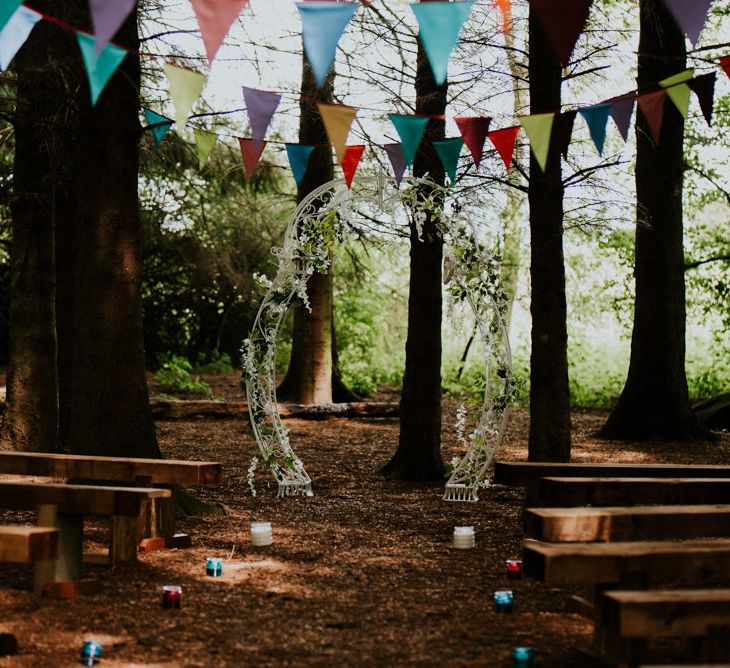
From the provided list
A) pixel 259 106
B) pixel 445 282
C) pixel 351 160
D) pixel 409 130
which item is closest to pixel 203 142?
pixel 259 106

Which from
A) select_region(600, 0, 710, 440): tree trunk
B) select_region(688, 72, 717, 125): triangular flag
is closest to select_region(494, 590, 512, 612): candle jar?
select_region(688, 72, 717, 125): triangular flag

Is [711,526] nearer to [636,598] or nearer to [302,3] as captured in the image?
[636,598]

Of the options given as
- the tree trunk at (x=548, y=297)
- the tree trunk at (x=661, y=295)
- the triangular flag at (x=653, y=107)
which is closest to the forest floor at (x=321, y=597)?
the tree trunk at (x=548, y=297)

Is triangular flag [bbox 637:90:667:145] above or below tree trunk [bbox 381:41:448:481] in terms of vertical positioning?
above

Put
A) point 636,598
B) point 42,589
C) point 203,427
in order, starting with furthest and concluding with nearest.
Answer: point 203,427 < point 42,589 < point 636,598

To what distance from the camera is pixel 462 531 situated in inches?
212

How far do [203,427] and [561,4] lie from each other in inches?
325

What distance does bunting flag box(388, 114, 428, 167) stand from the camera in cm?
564

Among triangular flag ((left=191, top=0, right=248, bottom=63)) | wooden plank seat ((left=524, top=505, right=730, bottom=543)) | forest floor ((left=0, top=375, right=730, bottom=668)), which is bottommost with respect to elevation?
forest floor ((left=0, top=375, right=730, bottom=668))

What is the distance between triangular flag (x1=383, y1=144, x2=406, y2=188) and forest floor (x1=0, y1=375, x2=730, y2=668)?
2514 mm

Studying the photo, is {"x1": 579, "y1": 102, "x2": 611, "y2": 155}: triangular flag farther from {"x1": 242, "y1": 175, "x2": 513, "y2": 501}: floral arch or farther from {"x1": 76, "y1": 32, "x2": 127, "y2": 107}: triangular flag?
{"x1": 76, "y1": 32, "x2": 127, "y2": 107}: triangular flag

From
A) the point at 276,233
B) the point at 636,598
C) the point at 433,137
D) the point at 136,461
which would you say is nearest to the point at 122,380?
the point at 136,461

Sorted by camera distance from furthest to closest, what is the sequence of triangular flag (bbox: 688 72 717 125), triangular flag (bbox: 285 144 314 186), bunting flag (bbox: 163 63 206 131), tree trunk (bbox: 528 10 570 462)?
triangular flag (bbox: 285 144 314 186)
tree trunk (bbox: 528 10 570 462)
triangular flag (bbox: 688 72 717 125)
bunting flag (bbox: 163 63 206 131)

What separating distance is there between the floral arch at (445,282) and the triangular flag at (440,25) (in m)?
2.38
